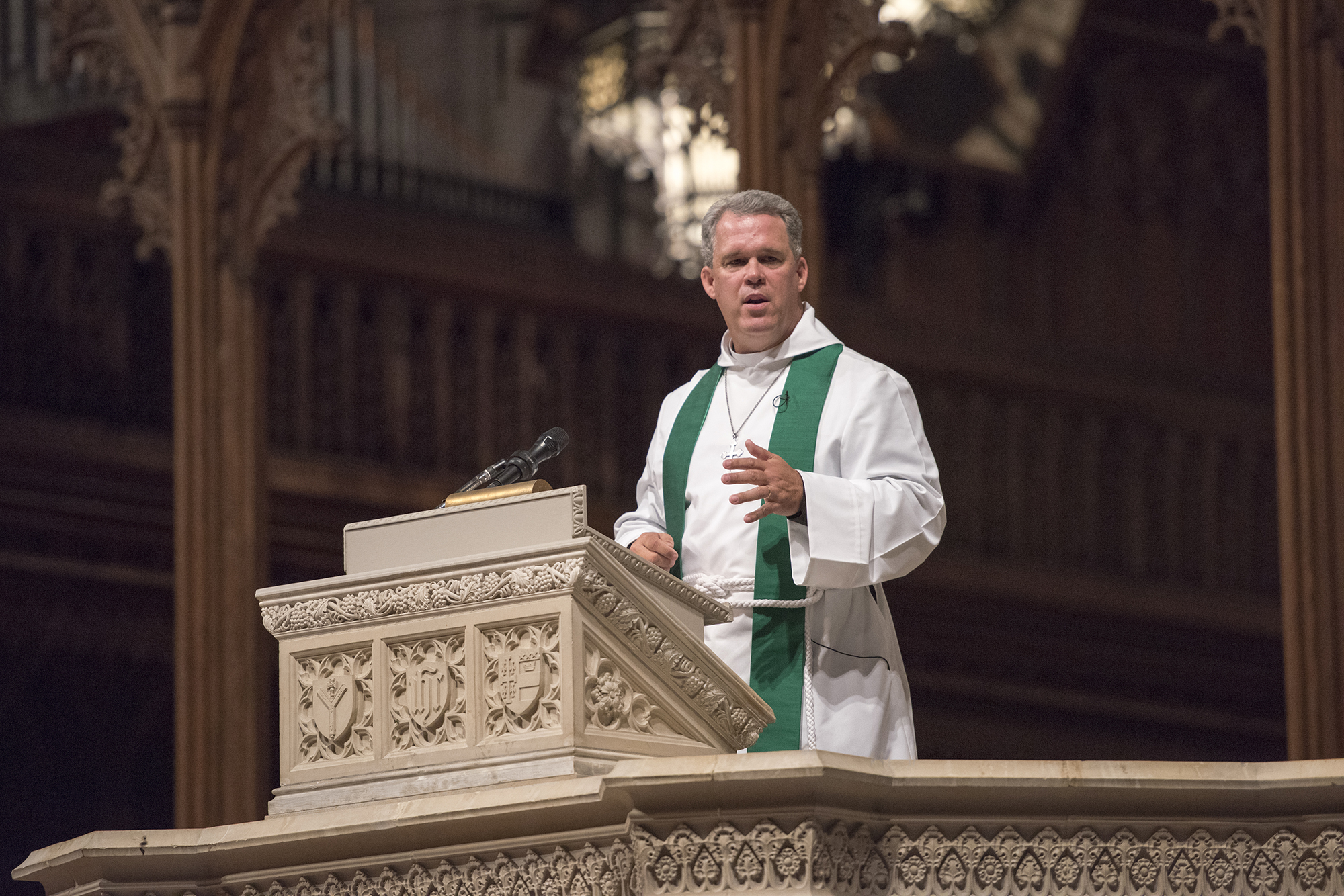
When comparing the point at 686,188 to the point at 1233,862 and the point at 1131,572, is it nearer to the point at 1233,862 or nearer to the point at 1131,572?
the point at 1131,572

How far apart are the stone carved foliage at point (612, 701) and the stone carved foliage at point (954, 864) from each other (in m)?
0.22

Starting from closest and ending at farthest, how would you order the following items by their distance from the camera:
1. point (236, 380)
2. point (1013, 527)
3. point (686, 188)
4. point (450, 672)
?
point (450, 672) → point (236, 380) → point (1013, 527) → point (686, 188)

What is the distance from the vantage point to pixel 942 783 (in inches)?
126

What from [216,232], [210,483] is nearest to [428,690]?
[210,483]

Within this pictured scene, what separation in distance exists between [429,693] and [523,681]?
0.17 m

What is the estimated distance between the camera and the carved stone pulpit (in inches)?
133

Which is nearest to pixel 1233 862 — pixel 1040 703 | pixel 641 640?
pixel 641 640

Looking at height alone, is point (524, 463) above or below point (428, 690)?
above

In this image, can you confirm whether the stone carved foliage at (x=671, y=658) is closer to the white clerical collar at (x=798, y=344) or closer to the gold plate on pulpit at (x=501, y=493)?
the gold plate on pulpit at (x=501, y=493)

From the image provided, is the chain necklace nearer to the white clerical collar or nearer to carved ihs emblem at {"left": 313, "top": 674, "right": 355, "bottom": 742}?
the white clerical collar

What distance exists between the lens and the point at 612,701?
11.3ft

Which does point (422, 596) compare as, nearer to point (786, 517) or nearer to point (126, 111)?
point (786, 517)

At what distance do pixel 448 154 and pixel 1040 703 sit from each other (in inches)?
140

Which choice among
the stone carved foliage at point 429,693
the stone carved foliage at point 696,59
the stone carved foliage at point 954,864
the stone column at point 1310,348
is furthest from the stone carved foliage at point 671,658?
the stone carved foliage at point 696,59
